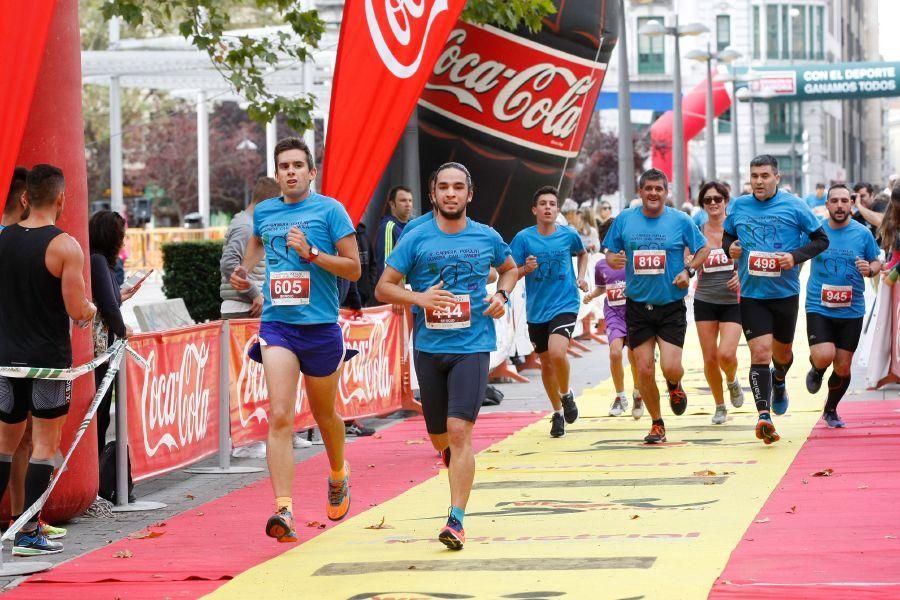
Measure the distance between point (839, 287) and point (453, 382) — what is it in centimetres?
481

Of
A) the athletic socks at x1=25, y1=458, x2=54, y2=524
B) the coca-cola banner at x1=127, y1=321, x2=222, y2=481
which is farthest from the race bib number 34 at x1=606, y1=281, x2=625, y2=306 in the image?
the athletic socks at x1=25, y1=458, x2=54, y2=524

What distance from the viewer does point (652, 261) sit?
11602 mm

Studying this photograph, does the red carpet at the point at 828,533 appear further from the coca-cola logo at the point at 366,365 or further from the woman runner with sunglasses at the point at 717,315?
the coca-cola logo at the point at 366,365

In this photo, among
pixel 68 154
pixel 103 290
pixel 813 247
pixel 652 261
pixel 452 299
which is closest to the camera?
pixel 452 299

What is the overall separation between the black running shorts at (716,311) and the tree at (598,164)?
46.2 meters

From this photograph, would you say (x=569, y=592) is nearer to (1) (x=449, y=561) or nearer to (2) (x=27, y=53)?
(1) (x=449, y=561)

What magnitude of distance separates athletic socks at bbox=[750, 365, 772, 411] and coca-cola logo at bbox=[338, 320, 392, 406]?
3.31m

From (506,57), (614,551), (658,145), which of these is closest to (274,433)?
(614,551)

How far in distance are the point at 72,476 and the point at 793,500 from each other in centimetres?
405

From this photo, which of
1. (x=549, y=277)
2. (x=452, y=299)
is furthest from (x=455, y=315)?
(x=549, y=277)

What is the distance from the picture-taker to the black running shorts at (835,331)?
12.0 metres

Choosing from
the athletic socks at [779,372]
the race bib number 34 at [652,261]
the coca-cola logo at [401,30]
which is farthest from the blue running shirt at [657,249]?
the coca-cola logo at [401,30]

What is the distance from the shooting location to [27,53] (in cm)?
781

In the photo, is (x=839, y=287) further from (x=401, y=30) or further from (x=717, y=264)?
(x=401, y=30)
